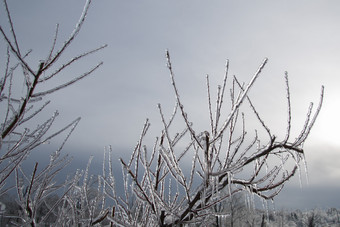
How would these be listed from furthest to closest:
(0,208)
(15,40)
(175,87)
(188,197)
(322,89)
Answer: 1. (0,208)
2. (188,197)
3. (322,89)
4. (175,87)
5. (15,40)

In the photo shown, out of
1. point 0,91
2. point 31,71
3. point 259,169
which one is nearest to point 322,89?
point 259,169

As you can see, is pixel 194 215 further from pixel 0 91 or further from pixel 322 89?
pixel 0 91

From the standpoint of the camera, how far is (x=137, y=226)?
2.72m

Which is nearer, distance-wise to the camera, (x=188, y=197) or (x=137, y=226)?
(x=188, y=197)

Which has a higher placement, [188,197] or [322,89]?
[322,89]

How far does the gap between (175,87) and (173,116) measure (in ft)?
2.77

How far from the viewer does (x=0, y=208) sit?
334 centimetres

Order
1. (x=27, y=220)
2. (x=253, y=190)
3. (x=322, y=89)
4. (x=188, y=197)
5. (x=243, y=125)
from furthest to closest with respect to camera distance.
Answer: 1. (x=27, y=220)
2. (x=243, y=125)
3. (x=253, y=190)
4. (x=188, y=197)
5. (x=322, y=89)

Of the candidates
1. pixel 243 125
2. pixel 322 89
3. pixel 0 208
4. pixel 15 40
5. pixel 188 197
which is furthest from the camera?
pixel 0 208

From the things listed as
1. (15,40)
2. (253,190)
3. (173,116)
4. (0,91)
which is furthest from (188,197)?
(0,91)

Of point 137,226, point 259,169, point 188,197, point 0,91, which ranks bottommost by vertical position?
point 137,226

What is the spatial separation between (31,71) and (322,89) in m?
1.97

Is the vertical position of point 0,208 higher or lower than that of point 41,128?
lower

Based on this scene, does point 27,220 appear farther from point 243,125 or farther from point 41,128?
point 243,125
